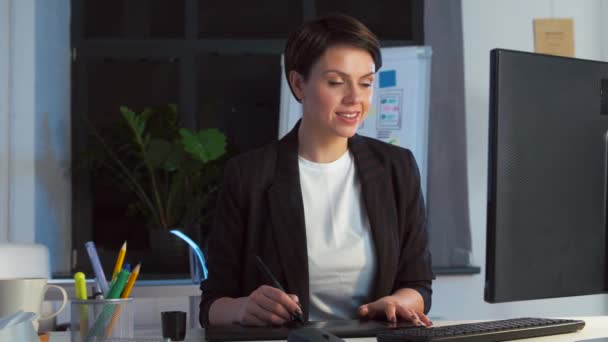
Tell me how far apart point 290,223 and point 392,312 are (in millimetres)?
334

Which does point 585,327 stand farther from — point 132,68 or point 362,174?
point 132,68

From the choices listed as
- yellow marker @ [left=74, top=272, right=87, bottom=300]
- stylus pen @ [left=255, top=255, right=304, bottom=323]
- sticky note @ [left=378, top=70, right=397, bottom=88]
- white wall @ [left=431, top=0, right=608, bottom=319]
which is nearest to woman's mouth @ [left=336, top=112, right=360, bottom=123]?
stylus pen @ [left=255, top=255, right=304, bottom=323]

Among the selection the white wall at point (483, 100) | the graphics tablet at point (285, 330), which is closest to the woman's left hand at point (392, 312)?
the graphics tablet at point (285, 330)

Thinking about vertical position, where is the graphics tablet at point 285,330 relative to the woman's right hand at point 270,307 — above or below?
below

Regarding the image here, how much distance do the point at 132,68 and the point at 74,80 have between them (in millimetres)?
310

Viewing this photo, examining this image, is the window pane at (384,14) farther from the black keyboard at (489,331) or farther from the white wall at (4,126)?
the black keyboard at (489,331)

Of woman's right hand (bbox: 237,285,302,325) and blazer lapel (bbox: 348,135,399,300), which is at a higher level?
blazer lapel (bbox: 348,135,399,300)

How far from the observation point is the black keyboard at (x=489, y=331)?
3.97 feet

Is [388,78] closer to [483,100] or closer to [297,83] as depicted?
[483,100]

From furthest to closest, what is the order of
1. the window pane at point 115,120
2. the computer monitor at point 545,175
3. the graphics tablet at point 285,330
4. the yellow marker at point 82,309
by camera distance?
the window pane at point 115,120, the graphics tablet at point 285,330, the yellow marker at point 82,309, the computer monitor at point 545,175

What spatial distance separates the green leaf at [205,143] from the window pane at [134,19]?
0.70m

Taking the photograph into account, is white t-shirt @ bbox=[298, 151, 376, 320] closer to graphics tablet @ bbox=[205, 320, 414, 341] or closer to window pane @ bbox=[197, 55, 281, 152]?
graphics tablet @ bbox=[205, 320, 414, 341]

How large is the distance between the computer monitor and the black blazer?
2.00 ft

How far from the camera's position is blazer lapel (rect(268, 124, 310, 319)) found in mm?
1715
